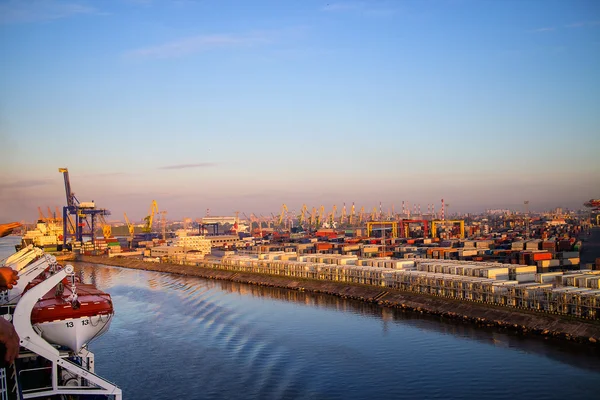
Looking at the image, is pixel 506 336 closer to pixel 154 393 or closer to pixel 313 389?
pixel 313 389

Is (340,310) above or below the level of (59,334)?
below

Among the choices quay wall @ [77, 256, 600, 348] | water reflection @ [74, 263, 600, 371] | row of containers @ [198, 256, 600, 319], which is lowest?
water reflection @ [74, 263, 600, 371]

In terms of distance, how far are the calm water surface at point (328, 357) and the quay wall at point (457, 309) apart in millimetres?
414

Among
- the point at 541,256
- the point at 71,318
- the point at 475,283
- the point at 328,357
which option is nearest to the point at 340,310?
the point at 475,283

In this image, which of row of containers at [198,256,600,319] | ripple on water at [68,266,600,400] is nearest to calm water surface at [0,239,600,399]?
ripple on water at [68,266,600,400]

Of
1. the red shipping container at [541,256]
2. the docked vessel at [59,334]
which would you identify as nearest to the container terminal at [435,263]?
the red shipping container at [541,256]

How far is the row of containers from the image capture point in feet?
35.4

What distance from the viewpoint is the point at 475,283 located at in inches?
506

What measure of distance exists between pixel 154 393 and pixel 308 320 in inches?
212

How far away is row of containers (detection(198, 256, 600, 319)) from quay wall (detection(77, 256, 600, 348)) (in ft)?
1.05

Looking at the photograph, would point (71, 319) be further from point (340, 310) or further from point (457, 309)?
point (457, 309)

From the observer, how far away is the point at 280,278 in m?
19.7

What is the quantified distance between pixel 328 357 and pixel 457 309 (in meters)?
4.31

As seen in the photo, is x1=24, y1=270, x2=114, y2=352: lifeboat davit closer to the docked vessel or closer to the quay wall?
the docked vessel
